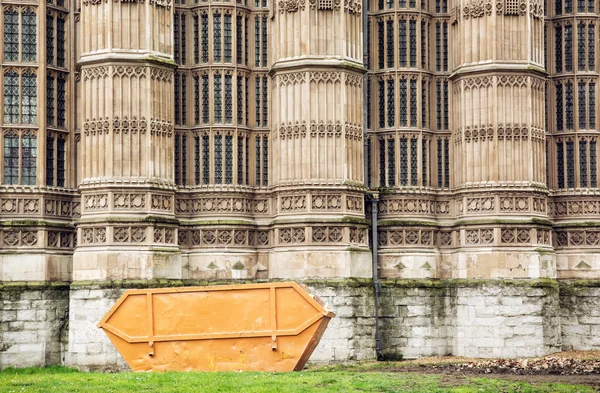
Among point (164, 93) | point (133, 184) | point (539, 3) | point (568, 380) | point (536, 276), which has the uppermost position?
point (539, 3)

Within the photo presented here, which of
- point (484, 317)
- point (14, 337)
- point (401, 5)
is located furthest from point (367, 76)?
point (14, 337)

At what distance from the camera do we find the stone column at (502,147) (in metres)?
42.1

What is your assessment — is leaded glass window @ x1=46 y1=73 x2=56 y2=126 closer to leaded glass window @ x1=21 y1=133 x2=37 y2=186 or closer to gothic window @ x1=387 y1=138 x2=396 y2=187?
leaded glass window @ x1=21 y1=133 x2=37 y2=186

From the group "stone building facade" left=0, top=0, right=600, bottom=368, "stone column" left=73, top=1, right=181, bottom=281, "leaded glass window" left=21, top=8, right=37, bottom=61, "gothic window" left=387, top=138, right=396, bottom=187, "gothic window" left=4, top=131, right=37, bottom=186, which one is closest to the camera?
"stone column" left=73, top=1, right=181, bottom=281

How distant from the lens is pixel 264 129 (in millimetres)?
42938

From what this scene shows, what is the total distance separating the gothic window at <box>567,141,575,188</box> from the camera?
4525 cm

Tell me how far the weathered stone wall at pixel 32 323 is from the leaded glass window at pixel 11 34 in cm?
710

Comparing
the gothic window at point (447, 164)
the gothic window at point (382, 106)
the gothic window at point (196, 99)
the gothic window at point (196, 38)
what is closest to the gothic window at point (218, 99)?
the gothic window at point (196, 99)

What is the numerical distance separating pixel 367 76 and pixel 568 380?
638 inches

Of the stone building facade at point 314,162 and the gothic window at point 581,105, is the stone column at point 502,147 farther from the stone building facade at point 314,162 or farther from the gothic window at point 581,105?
the gothic window at point 581,105

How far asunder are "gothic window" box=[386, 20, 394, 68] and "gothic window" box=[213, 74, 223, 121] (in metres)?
5.83

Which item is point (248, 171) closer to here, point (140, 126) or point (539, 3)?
point (140, 126)

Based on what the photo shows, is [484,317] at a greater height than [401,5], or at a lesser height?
lesser

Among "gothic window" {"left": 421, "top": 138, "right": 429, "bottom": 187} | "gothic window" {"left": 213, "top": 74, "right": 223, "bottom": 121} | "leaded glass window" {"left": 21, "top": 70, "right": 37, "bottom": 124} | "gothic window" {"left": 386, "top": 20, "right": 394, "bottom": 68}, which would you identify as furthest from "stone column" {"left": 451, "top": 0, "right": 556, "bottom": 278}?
"leaded glass window" {"left": 21, "top": 70, "right": 37, "bottom": 124}
